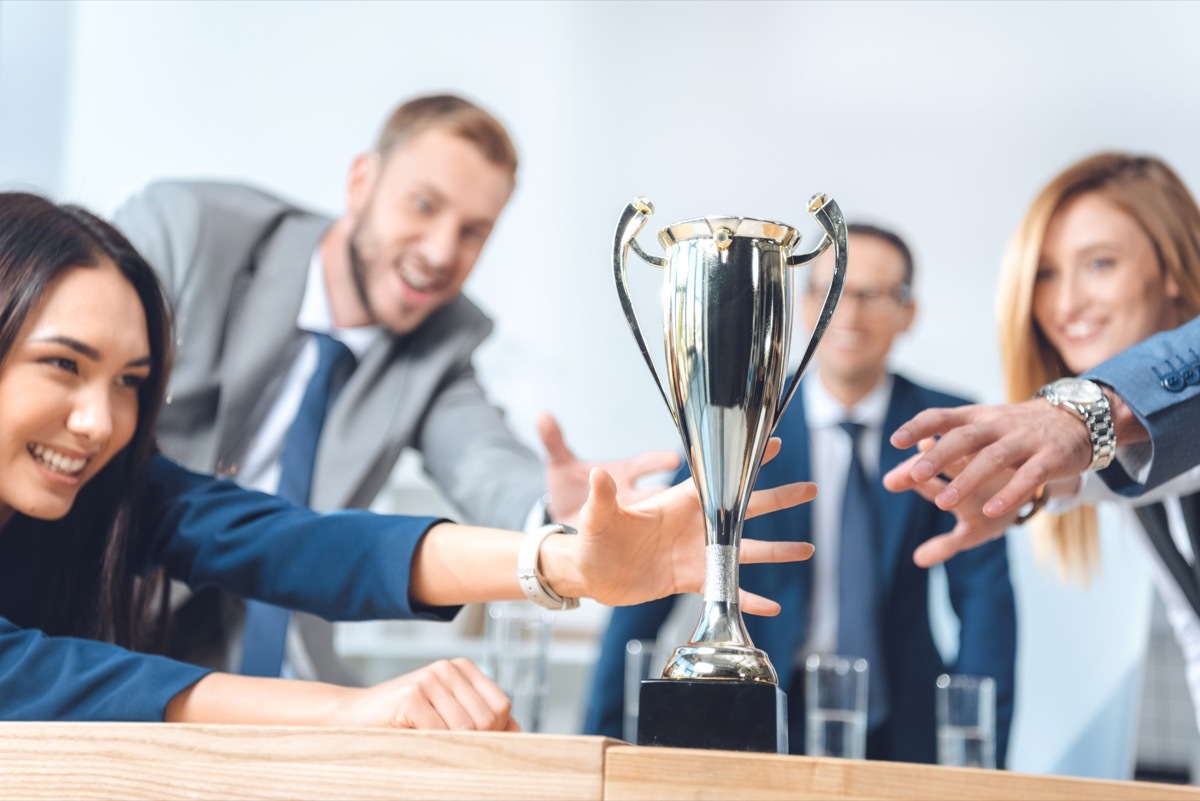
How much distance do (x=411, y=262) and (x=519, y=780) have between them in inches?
69.9

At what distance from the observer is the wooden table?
0.54 m

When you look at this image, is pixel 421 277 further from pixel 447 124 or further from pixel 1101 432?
pixel 1101 432

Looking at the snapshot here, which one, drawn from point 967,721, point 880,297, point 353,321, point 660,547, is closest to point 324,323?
point 353,321

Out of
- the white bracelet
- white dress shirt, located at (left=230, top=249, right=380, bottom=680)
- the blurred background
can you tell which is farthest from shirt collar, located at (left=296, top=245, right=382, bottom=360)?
the white bracelet

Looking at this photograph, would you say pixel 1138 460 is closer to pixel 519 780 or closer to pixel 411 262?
pixel 519 780

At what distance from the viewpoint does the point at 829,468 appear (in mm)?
2244

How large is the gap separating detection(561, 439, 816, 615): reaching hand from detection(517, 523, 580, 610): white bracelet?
0.20 feet

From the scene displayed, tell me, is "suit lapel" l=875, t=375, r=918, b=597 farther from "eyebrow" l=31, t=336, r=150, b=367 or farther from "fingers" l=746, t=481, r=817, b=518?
"eyebrow" l=31, t=336, r=150, b=367

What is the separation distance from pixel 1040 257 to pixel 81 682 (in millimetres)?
1860

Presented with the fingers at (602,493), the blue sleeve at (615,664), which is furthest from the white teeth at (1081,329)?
the fingers at (602,493)

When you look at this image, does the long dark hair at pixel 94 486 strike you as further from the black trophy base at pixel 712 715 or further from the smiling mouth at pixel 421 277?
the smiling mouth at pixel 421 277

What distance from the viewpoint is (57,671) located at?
0.86m

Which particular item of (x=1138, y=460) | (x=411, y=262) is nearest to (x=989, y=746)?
(x=1138, y=460)

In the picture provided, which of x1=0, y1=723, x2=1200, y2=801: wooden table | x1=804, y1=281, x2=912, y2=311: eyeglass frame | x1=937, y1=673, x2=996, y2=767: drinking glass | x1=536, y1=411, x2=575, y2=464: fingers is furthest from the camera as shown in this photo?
x1=804, y1=281, x2=912, y2=311: eyeglass frame
